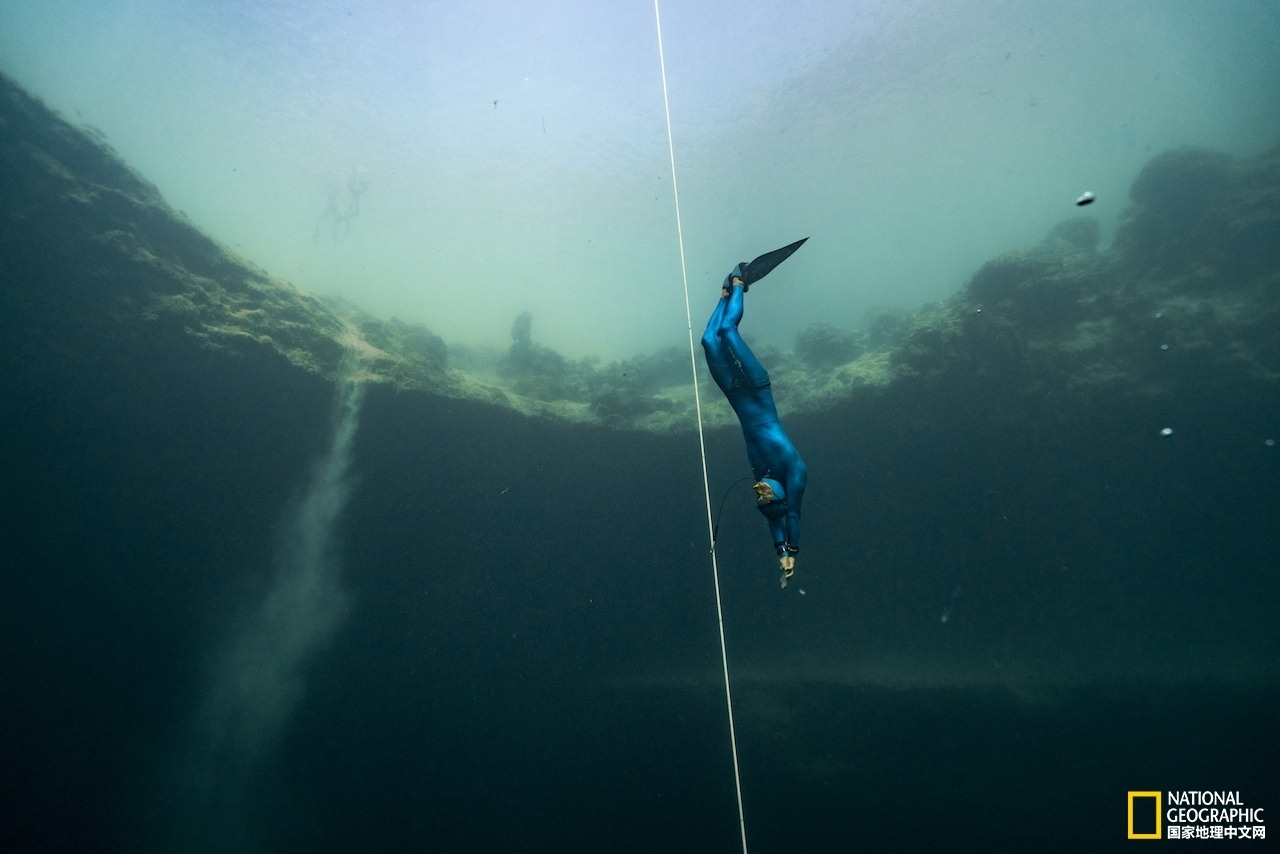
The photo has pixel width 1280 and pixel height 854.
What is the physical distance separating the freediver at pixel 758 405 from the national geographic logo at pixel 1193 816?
9.24 meters

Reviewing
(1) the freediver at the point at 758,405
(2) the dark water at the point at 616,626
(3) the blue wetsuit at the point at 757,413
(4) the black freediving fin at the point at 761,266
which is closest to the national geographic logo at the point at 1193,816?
(2) the dark water at the point at 616,626

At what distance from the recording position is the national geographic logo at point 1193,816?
801 centimetres

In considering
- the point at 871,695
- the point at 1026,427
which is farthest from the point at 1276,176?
the point at 871,695

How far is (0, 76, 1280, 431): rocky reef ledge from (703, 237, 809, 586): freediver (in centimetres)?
1035

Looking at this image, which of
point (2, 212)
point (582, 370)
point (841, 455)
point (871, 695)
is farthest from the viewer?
point (582, 370)

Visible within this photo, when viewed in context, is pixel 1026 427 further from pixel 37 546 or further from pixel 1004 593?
pixel 37 546

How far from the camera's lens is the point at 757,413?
5.83m

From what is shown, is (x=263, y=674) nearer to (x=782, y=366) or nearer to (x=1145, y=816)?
(x=1145, y=816)

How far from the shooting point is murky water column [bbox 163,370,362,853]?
1114 centimetres

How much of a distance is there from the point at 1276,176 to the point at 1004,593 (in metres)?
16.0

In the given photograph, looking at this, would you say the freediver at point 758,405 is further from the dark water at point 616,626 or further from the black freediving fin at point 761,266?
the dark water at point 616,626

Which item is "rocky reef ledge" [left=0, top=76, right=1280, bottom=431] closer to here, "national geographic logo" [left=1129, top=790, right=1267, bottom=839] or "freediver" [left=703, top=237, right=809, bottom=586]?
"national geographic logo" [left=1129, top=790, right=1267, bottom=839]

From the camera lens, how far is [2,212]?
404 inches

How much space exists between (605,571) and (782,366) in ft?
37.5
